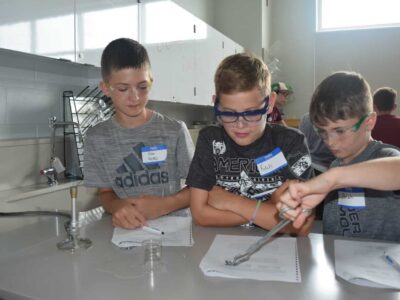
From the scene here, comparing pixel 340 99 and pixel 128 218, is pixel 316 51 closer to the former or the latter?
pixel 340 99

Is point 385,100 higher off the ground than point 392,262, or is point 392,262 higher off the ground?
point 385,100

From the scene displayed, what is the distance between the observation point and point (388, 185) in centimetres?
83

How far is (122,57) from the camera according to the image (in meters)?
1.27

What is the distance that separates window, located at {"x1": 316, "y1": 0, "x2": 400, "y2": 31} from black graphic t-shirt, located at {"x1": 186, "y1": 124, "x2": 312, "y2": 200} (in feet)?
14.4

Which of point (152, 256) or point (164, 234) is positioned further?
point (164, 234)

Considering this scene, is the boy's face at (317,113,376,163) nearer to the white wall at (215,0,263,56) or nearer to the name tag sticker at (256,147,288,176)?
the name tag sticker at (256,147,288,176)

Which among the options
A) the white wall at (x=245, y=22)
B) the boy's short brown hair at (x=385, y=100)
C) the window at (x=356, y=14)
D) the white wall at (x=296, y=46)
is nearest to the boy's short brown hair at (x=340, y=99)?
the boy's short brown hair at (x=385, y=100)

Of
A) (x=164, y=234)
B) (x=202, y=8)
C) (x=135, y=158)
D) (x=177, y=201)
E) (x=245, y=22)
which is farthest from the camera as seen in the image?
(x=245, y=22)

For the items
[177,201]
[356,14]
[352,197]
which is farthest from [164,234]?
[356,14]

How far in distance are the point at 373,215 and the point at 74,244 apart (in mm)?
893

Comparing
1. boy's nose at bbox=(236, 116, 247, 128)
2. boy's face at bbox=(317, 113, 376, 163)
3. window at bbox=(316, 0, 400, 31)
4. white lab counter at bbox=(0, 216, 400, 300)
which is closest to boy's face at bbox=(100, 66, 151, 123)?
boy's nose at bbox=(236, 116, 247, 128)

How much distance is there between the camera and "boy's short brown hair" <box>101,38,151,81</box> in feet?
4.15

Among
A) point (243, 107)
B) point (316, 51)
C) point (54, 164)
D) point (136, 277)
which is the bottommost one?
point (136, 277)

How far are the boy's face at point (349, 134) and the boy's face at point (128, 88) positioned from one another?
630 mm
